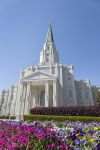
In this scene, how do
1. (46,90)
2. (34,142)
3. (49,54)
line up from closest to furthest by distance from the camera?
1. (34,142)
2. (46,90)
3. (49,54)

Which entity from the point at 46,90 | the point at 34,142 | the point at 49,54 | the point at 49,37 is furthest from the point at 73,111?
the point at 49,37

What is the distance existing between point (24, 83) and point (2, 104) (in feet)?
55.9

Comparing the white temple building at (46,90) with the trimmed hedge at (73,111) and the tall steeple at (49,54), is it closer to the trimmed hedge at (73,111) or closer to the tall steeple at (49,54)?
the tall steeple at (49,54)

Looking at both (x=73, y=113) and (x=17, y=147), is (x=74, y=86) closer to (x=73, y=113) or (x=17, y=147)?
(x=73, y=113)

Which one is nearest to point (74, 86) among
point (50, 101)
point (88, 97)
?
point (88, 97)

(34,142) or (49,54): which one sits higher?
(49,54)

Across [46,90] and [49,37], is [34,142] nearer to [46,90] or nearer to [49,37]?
[46,90]

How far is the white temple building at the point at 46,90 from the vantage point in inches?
1613

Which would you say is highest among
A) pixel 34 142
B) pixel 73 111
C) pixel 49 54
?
pixel 49 54

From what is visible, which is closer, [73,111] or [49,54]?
[73,111]

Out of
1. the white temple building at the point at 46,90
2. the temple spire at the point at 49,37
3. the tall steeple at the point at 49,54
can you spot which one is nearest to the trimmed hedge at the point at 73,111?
the white temple building at the point at 46,90

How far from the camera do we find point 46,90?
130 ft

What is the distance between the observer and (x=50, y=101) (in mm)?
43031

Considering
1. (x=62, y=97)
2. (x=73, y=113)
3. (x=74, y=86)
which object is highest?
(x=74, y=86)
